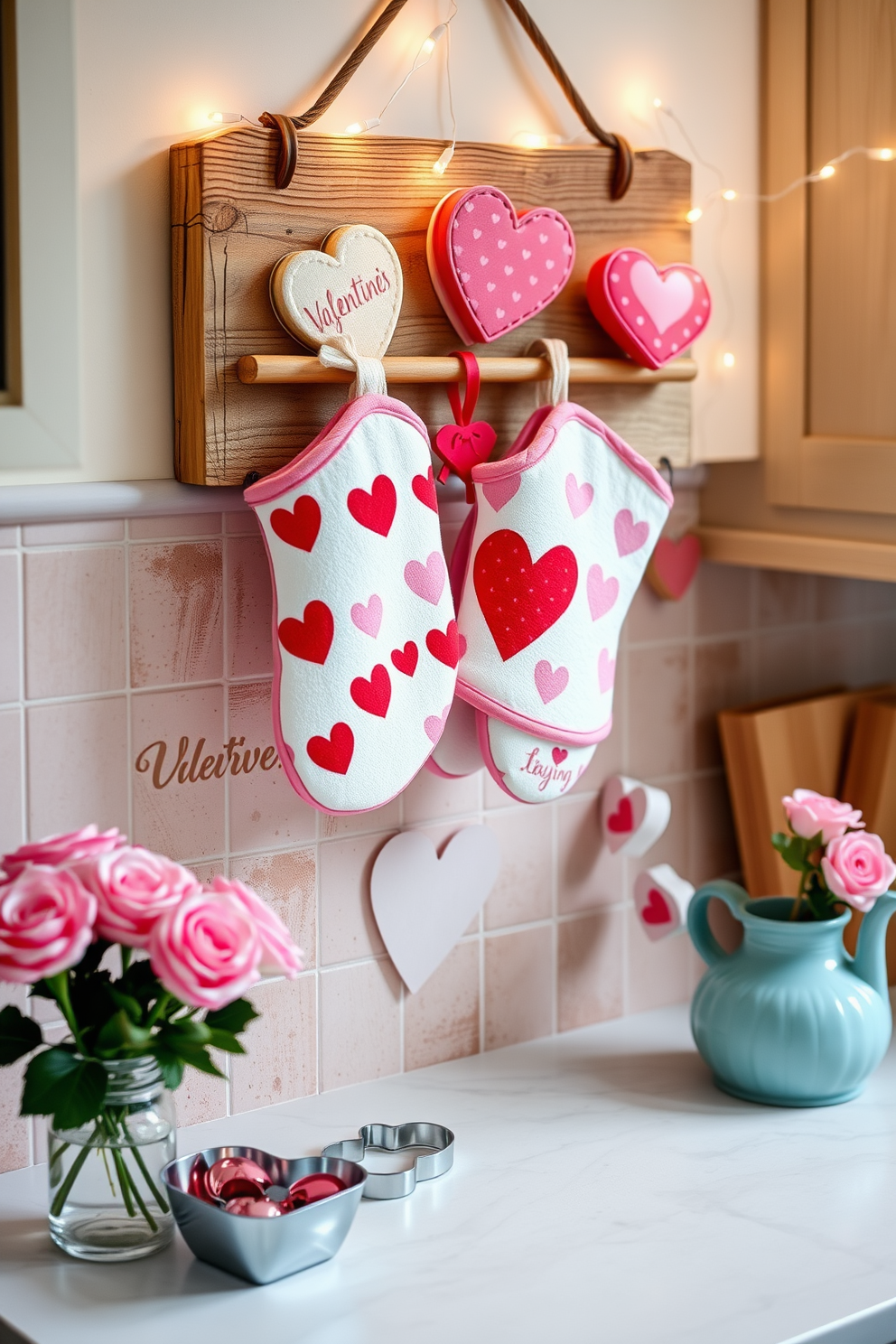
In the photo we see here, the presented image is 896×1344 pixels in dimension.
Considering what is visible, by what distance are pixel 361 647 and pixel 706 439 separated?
19.7 inches

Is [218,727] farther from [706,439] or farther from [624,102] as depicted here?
[624,102]

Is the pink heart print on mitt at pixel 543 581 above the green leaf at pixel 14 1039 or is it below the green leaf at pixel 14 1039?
above

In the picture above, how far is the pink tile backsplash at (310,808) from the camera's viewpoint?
3.80 feet

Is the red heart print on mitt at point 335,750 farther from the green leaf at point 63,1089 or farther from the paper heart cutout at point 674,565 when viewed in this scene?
the paper heart cutout at point 674,565

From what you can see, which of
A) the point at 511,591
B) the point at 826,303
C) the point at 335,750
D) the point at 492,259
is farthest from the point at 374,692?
the point at 826,303

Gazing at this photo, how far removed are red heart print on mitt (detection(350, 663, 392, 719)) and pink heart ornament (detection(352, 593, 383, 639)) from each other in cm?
3

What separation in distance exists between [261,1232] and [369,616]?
44 centimetres

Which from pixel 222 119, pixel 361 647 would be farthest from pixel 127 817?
pixel 222 119

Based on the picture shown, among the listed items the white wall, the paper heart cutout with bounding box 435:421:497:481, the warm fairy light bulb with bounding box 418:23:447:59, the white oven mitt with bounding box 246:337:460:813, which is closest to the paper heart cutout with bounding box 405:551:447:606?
the white oven mitt with bounding box 246:337:460:813

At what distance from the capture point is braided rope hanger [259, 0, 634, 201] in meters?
1.15

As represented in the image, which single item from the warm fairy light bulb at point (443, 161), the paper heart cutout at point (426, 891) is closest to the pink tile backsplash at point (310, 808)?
the paper heart cutout at point (426, 891)

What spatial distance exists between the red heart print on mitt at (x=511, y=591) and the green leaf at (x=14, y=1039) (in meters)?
0.46

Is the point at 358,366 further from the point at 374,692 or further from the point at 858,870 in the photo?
the point at 858,870

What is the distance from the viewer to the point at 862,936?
1306 millimetres
